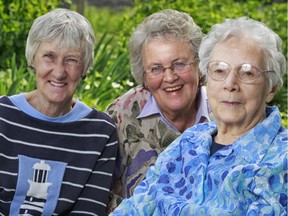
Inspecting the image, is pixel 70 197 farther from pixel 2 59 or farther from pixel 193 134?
pixel 2 59

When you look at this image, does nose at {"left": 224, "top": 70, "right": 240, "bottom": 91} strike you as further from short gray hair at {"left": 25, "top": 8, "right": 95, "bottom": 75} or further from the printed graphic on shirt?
the printed graphic on shirt

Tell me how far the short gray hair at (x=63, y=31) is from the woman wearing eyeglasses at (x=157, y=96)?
30 centimetres

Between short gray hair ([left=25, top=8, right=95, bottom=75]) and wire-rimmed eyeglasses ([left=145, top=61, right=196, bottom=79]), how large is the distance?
35 centimetres

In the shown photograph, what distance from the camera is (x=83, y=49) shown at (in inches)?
185

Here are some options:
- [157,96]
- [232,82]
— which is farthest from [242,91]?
[157,96]

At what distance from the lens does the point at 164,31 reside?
4.78 meters

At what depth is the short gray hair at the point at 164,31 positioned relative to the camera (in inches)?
188

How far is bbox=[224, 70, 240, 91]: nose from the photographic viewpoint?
398cm

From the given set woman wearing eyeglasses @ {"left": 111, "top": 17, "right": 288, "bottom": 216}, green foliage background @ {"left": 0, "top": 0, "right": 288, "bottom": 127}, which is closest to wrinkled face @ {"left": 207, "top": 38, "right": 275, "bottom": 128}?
woman wearing eyeglasses @ {"left": 111, "top": 17, "right": 288, "bottom": 216}

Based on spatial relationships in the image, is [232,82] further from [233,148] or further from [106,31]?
[106,31]

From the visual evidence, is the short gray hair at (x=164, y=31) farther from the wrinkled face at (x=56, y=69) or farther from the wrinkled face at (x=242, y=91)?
the wrinkled face at (x=242, y=91)

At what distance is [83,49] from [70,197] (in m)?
0.77

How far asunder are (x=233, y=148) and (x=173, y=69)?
35.4 inches

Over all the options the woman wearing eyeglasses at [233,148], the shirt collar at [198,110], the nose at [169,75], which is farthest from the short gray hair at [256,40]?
the shirt collar at [198,110]
